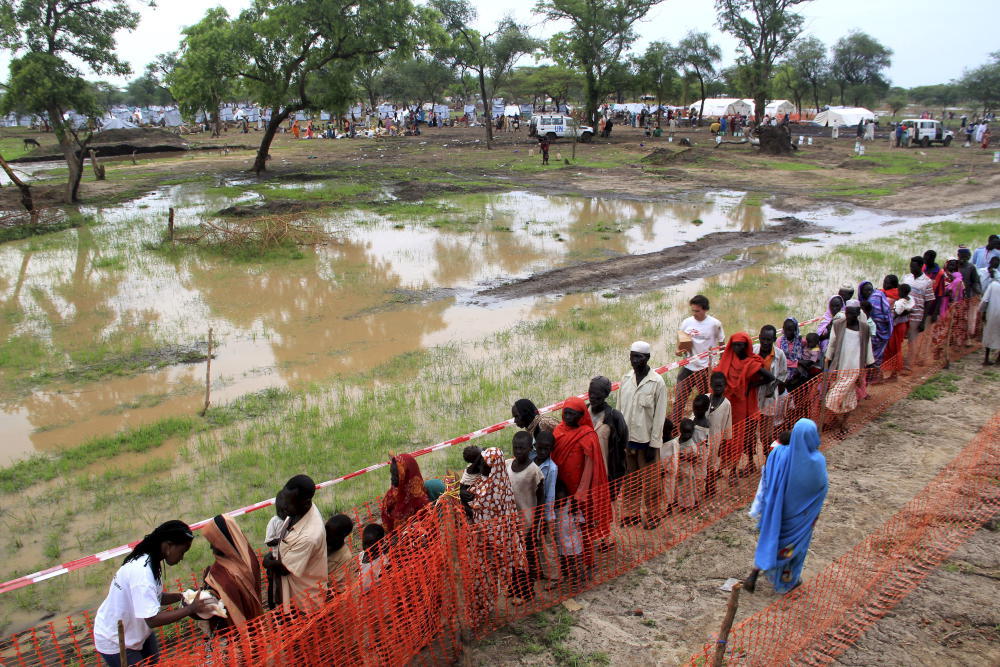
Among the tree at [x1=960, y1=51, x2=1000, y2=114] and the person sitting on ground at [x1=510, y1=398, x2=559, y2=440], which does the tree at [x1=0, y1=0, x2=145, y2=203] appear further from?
the tree at [x1=960, y1=51, x2=1000, y2=114]

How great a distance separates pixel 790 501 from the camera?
4637 mm

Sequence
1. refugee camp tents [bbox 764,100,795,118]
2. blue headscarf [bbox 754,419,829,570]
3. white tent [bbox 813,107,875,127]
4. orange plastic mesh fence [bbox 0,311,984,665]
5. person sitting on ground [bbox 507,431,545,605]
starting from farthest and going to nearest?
refugee camp tents [bbox 764,100,795,118] < white tent [bbox 813,107,875,127] < person sitting on ground [bbox 507,431,545,605] < blue headscarf [bbox 754,419,829,570] < orange plastic mesh fence [bbox 0,311,984,665]

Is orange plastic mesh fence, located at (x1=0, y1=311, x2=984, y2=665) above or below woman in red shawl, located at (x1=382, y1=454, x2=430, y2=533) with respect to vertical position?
below

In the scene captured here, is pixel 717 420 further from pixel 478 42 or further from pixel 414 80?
pixel 414 80

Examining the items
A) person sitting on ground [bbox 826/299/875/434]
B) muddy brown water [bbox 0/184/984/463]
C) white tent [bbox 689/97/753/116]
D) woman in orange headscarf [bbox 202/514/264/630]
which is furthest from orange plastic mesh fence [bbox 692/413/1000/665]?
white tent [bbox 689/97/753/116]

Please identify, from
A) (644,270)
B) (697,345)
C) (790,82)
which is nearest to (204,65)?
(644,270)

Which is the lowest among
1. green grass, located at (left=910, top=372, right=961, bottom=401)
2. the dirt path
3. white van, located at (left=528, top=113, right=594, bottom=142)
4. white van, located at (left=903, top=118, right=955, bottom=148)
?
the dirt path

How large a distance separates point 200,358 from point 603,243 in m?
11.1

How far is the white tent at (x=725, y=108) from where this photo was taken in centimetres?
5300

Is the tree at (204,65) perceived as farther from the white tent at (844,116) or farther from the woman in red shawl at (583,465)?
the white tent at (844,116)

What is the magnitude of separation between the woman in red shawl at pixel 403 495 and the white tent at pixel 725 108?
53.4 meters

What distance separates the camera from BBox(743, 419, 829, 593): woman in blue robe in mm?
4504

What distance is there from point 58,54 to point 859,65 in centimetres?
6395

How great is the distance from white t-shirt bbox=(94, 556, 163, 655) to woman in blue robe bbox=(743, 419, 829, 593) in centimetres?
379
